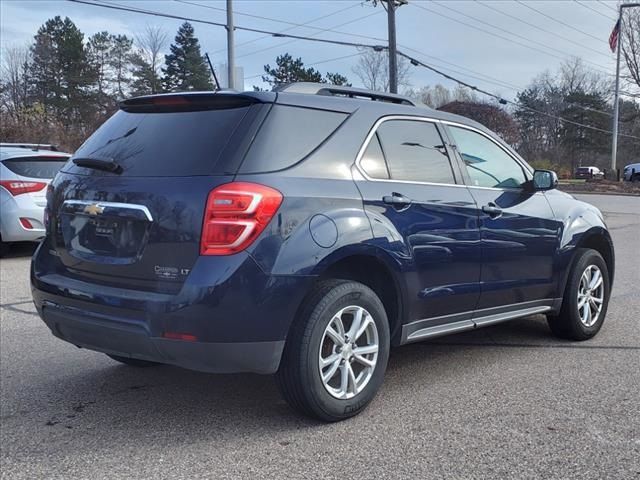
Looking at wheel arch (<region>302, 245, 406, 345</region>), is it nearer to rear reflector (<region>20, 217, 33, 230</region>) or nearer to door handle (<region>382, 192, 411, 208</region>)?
door handle (<region>382, 192, 411, 208</region>)

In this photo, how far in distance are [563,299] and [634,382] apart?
1039 mm

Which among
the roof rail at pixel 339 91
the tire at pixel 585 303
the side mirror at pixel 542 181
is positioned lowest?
the tire at pixel 585 303

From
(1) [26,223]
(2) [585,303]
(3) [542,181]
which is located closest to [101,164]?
(3) [542,181]

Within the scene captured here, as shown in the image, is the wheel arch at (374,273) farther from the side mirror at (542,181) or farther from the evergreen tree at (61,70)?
the evergreen tree at (61,70)

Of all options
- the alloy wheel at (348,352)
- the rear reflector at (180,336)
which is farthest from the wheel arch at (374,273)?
the rear reflector at (180,336)

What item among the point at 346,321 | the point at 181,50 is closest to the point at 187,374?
the point at 346,321

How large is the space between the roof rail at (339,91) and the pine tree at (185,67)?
42208 millimetres

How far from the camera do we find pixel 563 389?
4.20 metres

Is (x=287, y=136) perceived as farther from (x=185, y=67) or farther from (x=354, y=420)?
(x=185, y=67)

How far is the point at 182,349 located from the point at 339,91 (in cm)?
190

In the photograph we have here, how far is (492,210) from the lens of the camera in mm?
4547

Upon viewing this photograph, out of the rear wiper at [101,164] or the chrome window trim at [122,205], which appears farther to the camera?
the rear wiper at [101,164]

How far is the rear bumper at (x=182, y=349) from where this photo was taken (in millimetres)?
3232

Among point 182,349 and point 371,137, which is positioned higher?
point 371,137
